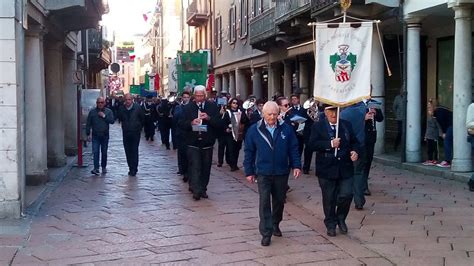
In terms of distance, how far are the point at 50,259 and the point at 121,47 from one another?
428ft

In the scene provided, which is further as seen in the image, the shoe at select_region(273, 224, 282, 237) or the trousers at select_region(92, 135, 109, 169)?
the trousers at select_region(92, 135, 109, 169)

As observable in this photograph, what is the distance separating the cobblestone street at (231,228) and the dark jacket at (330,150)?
78cm

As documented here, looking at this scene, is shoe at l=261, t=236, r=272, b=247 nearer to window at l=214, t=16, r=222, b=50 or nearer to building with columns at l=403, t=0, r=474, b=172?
building with columns at l=403, t=0, r=474, b=172

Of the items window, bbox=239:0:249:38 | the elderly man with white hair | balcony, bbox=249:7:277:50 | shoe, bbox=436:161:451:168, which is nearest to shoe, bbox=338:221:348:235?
the elderly man with white hair

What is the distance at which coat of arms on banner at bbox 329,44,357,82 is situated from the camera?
8227 mm

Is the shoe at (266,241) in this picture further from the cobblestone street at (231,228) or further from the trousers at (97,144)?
the trousers at (97,144)

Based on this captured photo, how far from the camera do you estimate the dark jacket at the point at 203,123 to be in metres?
10.5

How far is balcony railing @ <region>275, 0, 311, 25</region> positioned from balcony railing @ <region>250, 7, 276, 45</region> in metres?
1.02

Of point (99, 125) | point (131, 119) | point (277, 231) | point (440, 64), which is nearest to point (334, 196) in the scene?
point (277, 231)

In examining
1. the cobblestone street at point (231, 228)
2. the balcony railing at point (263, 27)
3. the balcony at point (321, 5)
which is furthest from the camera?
the balcony railing at point (263, 27)

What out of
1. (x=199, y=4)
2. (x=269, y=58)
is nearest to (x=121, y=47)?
(x=199, y=4)

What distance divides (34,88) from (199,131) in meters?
3.43

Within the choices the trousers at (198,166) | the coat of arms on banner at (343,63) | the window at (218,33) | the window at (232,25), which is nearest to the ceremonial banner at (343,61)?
Answer: the coat of arms on banner at (343,63)

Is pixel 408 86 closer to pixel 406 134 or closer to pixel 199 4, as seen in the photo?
pixel 406 134
